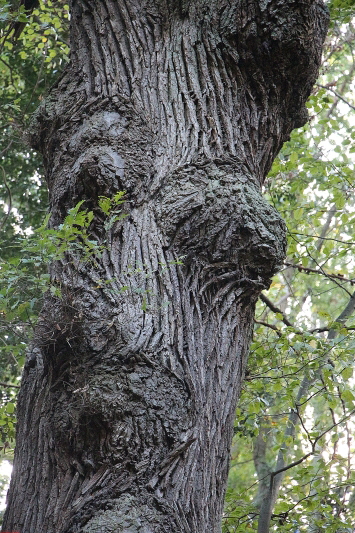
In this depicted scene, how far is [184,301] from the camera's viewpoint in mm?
2283

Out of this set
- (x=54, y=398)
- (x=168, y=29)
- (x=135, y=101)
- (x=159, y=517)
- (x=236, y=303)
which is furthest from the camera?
(x=168, y=29)

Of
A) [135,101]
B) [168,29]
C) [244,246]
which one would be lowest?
[244,246]

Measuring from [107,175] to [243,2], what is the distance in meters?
1.17

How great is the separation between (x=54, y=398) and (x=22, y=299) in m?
0.54

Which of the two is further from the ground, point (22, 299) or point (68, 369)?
point (22, 299)

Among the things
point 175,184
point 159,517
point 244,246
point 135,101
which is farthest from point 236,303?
point 135,101

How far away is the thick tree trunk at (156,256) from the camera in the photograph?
199 cm

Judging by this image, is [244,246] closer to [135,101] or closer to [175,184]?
[175,184]

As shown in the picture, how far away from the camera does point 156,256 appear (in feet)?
7.72

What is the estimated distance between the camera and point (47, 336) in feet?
7.29

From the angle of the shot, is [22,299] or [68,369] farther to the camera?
[22,299]

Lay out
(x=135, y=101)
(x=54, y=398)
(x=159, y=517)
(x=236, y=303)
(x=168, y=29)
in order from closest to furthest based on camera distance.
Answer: (x=159, y=517) → (x=54, y=398) → (x=236, y=303) → (x=135, y=101) → (x=168, y=29)

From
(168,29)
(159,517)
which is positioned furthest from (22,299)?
(168,29)

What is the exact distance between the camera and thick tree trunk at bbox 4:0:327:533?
6.53 ft
